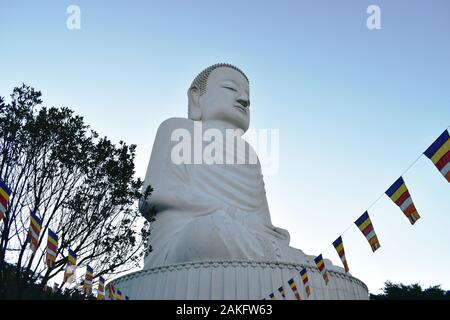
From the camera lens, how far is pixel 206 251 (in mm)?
7215

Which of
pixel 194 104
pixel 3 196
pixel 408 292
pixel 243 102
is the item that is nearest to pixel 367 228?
pixel 3 196

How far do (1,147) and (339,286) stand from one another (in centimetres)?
516

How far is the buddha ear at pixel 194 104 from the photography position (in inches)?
474

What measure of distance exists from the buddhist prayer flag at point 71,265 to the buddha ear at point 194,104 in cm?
664

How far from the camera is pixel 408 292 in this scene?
683 inches

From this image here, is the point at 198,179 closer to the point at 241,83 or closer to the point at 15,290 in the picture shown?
the point at 241,83

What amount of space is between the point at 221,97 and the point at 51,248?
6.98 meters

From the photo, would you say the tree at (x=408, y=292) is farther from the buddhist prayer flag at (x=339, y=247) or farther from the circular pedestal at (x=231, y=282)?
the buddhist prayer flag at (x=339, y=247)

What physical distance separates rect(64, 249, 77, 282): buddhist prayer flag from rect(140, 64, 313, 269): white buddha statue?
1822 mm

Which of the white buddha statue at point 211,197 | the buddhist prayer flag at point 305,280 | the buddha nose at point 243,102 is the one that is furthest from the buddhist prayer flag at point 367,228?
the buddha nose at point 243,102

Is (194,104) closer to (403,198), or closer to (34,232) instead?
(34,232)

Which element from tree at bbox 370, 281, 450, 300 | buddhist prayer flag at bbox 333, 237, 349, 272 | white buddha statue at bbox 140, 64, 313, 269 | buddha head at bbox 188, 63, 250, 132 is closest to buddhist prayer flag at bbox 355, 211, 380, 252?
buddhist prayer flag at bbox 333, 237, 349, 272

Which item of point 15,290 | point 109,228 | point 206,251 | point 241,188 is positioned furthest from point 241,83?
point 15,290

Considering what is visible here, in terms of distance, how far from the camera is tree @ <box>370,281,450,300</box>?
55.9 ft
